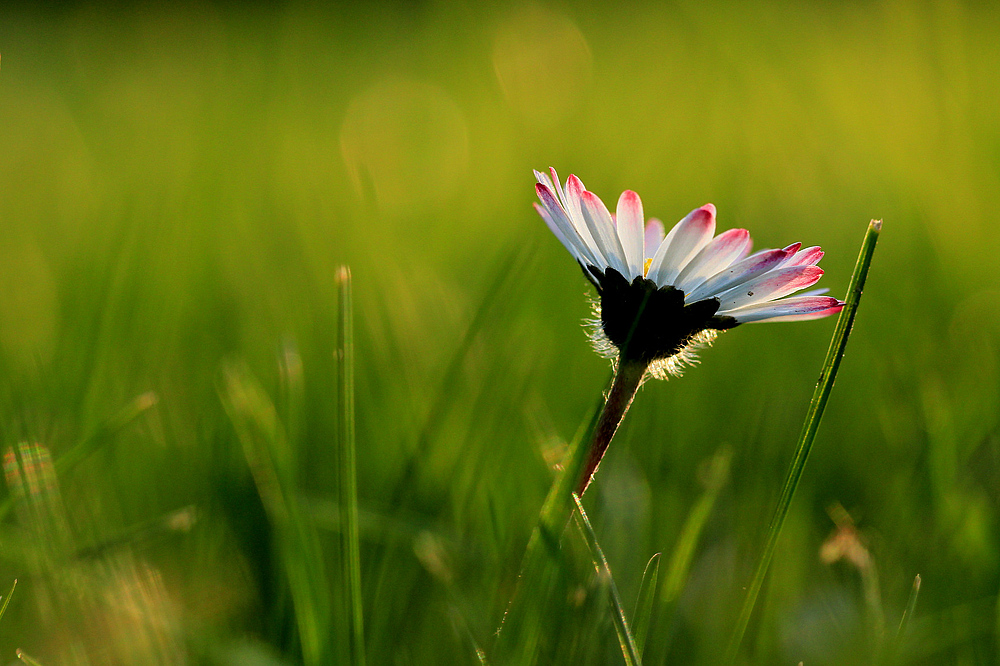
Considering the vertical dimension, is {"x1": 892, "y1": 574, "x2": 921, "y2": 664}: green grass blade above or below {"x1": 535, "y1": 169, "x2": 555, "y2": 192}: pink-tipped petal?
below

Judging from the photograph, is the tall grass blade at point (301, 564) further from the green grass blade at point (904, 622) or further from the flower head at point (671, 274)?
the green grass blade at point (904, 622)

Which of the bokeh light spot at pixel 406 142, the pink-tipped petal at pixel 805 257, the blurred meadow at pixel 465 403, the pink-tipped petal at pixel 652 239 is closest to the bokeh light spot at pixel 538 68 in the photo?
the bokeh light spot at pixel 406 142

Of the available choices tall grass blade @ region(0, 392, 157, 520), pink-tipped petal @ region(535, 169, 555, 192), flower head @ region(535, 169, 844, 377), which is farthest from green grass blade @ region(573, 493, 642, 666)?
tall grass blade @ region(0, 392, 157, 520)

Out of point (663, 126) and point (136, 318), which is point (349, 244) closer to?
point (136, 318)

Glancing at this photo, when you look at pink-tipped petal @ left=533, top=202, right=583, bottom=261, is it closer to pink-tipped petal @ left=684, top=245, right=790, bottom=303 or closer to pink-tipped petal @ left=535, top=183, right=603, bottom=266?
pink-tipped petal @ left=535, top=183, right=603, bottom=266

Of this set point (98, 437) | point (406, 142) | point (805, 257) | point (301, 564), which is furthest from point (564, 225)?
point (406, 142)

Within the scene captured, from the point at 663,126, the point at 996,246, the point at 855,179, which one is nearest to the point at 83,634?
the point at 996,246
